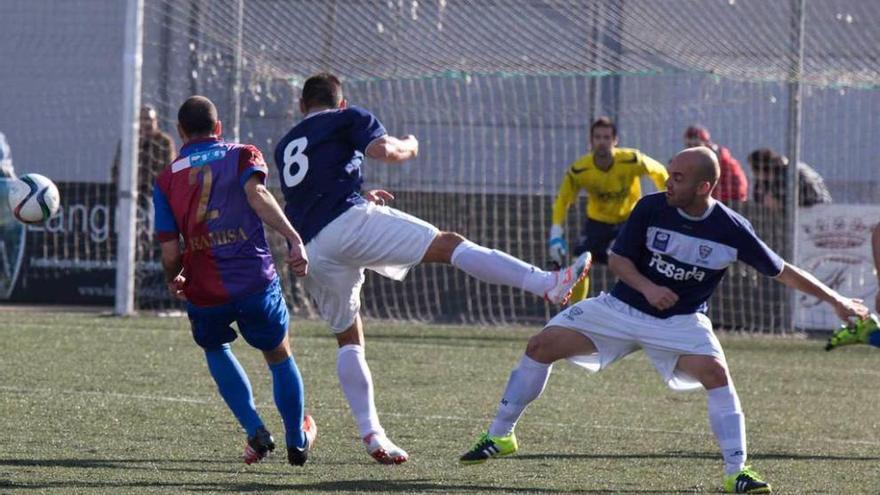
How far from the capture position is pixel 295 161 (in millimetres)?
7035

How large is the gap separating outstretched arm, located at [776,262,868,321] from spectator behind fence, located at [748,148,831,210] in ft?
31.3

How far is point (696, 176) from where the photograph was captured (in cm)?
655

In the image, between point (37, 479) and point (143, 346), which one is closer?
point (37, 479)

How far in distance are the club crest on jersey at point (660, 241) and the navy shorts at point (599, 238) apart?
24.5 ft

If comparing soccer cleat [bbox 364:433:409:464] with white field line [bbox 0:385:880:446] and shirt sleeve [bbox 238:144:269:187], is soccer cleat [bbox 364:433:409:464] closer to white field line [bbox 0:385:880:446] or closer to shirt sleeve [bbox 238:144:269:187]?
shirt sleeve [bbox 238:144:269:187]

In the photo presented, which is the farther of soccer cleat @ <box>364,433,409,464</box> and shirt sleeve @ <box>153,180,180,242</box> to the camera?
soccer cleat @ <box>364,433,409,464</box>

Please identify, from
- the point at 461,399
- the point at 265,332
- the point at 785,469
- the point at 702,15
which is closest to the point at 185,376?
the point at 461,399

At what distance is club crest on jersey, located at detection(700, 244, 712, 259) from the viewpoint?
6637 millimetres

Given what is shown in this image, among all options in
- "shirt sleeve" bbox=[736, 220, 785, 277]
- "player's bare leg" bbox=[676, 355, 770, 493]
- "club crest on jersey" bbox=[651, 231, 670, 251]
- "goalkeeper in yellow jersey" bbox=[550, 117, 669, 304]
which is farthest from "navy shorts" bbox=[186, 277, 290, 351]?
"goalkeeper in yellow jersey" bbox=[550, 117, 669, 304]

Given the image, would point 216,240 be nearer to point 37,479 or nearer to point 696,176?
point 37,479

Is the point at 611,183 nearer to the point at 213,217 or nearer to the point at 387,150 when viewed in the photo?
the point at 387,150

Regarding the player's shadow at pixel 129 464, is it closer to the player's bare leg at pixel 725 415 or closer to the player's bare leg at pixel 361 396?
the player's bare leg at pixel 361 396

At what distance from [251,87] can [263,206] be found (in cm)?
1009

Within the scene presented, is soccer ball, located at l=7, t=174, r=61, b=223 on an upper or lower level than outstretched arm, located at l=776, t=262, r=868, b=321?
upper
